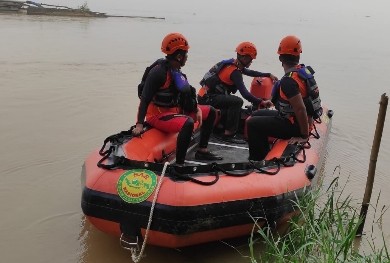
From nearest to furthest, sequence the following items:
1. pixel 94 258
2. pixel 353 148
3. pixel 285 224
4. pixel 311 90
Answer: pixel 94 258
pixel 285 224
pixel 311 90
pixel 353 148

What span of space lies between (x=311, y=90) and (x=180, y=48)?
48.6 inches

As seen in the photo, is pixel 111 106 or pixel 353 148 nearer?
pixel 353 148

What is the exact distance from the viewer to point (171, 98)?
13.3 feet

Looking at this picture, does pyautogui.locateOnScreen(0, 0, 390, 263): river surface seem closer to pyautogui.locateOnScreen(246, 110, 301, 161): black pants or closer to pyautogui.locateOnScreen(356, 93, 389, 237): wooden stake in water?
pyautogui.locateOnScreen(356, 93, 389, 237): wooden stake in water

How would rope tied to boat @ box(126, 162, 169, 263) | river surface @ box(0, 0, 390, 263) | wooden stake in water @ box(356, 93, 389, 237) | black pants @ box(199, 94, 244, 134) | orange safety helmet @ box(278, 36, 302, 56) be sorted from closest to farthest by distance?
rope tied to boat @ box(126, 162, 169, 263)
wooden stake in water @ box(356, 93, 389, 237)
river surface @ box(0, 0, 390, 263)
orange safety helmet @ box(278, 36, 302, 56)
black pants @ box(199, 94, 244, 134)

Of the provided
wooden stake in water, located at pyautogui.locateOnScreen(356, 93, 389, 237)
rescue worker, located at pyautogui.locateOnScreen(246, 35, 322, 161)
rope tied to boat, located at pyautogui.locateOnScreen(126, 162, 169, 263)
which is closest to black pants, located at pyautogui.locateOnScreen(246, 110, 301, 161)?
rescue worker, located at pyautogui.locateOnScreen(246, 35, 322, 161)

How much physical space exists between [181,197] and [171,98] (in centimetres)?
124

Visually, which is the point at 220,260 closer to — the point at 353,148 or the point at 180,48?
the point at 180,48

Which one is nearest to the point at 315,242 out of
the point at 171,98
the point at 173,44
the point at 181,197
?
the point at 181,197

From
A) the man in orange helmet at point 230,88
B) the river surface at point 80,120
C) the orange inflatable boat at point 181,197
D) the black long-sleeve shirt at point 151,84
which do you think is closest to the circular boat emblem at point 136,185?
the orange inflatable boat at point 181,197

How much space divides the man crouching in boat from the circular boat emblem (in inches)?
29.5

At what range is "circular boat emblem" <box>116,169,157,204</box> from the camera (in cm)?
310

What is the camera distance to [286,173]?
3.64m

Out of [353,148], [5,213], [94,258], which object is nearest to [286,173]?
[94,258]
